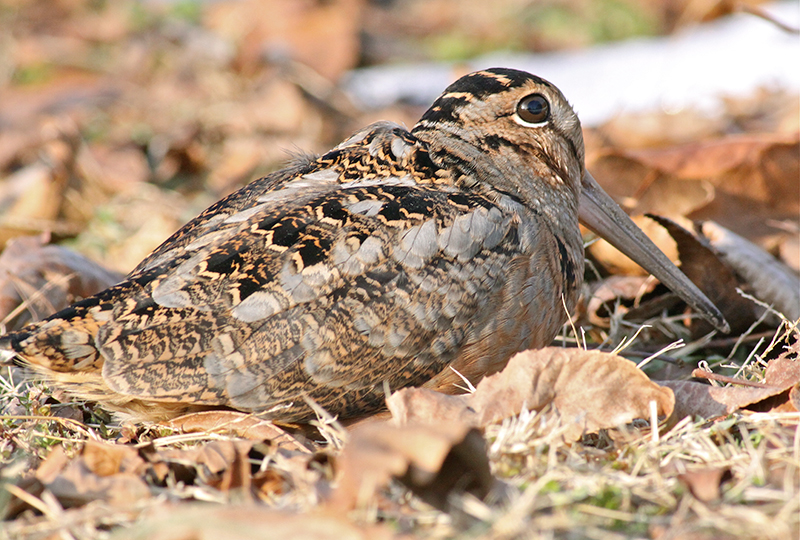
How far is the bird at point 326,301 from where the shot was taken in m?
2.56

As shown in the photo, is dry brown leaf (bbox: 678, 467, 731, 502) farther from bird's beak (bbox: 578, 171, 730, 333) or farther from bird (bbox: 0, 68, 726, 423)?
bird's beak (bbox: 578, 171, 730, 333)

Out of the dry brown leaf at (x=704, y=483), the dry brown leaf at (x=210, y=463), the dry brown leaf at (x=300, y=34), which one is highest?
the dry brown leaf at (x=300, y=34)

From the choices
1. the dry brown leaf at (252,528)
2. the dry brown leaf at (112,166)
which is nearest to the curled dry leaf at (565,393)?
the dry brown leaf at (252,528)

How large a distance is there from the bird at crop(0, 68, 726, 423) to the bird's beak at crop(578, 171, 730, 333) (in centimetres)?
51

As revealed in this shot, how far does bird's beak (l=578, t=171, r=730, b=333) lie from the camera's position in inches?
131

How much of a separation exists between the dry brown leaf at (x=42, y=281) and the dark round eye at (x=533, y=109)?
6.71 ft

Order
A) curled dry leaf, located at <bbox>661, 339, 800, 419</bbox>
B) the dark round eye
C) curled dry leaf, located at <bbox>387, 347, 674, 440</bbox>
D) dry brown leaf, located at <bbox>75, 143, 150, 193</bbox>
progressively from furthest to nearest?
1. dry brown leaf, located at <bbox>75, 143, 150, 193</bbox>
2. the dark round eye
3. curled dry leaf, located at <bbox>661, 339, 800, 419</bbox>
4. curled dry leaf, located at <bbox>387, 347, 674, 440</bbox>

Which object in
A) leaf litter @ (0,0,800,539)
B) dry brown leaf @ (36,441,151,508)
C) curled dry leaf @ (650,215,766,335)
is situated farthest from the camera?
curled dry leaf @ (650,215,766,335)

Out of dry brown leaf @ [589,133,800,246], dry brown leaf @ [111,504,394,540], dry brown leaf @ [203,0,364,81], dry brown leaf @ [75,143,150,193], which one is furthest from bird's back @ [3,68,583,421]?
dry brown leaf @ [203,0,364,81]

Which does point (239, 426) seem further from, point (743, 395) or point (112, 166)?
point (112, 166)

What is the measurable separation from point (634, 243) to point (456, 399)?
1.39 meters

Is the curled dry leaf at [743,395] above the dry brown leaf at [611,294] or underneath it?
above

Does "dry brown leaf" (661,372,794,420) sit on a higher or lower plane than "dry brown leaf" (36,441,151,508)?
lower

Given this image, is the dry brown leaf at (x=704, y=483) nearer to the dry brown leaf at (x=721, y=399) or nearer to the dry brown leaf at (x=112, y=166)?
the dry brown leaf at (x=721, y=399)
